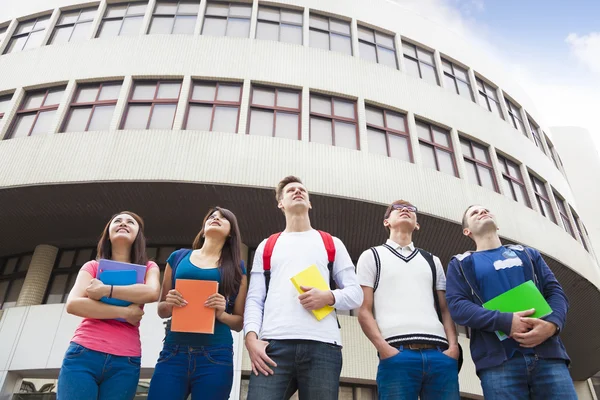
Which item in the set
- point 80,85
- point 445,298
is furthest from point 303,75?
point 445,298

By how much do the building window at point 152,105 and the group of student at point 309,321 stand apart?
24.2 feet

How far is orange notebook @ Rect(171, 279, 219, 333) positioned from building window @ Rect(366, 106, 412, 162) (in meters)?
8.39

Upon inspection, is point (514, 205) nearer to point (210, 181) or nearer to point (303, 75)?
point (303, 75)

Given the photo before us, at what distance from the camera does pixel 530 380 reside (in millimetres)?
2730

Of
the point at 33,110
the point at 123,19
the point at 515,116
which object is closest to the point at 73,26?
the point at 123,19

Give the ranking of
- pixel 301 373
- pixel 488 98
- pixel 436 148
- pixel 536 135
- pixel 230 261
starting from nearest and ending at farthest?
pixel 301 373
pixel 230 261
pixel 436 148
pixel 488 98
pixel 536 135

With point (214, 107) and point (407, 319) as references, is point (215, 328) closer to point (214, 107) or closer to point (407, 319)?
point (407, 319)

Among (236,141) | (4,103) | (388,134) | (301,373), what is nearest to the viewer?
(301,373)

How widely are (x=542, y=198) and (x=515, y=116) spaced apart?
3.30 m

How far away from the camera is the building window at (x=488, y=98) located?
547 inches

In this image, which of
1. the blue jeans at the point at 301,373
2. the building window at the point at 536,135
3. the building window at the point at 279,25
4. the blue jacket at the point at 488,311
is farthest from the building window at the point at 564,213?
the blue jeans at the point at 301,373

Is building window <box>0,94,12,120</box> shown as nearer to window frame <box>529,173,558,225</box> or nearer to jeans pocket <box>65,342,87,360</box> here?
jeans pocket <box>65,342,87,360</box>

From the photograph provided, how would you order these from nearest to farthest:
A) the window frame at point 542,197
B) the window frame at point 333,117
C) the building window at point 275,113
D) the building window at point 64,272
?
the building window at point 275,113 < the window frame at point 333,117 < the building window at point 64,272 < the window frame at point 542,197

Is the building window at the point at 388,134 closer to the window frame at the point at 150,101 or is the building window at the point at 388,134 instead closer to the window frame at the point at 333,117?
the window frame at the point at 333,117
